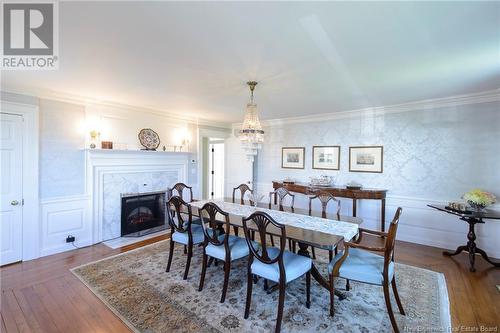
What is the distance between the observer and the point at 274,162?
6043 mm

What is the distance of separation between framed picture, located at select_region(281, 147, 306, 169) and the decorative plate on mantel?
2.88 metres

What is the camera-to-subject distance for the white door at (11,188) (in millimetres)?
3205

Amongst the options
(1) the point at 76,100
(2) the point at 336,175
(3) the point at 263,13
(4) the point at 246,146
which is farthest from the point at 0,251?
(2) the point at 336,175

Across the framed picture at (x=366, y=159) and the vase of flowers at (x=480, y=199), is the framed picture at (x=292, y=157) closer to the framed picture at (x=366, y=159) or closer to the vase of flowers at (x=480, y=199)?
the framed picture at (x=366, y=159)

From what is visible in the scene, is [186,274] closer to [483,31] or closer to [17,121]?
[17,121]

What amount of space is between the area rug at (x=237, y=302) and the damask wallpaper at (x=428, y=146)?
1.69m

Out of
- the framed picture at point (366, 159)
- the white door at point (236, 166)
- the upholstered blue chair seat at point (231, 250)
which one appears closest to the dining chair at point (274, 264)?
the upholstered blue chair seat at point (231, 250)

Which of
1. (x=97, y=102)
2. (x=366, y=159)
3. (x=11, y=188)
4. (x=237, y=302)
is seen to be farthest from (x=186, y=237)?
(x=366, y=159)

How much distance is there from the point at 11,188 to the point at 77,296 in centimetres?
194

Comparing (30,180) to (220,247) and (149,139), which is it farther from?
(220,247)

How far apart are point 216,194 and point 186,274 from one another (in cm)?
505

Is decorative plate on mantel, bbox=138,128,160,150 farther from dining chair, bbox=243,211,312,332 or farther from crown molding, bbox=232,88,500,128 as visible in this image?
dining chair, bbox=243,211,312,332

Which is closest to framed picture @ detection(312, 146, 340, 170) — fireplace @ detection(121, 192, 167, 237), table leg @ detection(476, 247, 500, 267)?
table leg @ detection(476, 247, 500, 267)

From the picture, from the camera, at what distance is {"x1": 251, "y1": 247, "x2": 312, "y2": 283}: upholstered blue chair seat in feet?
7.14
